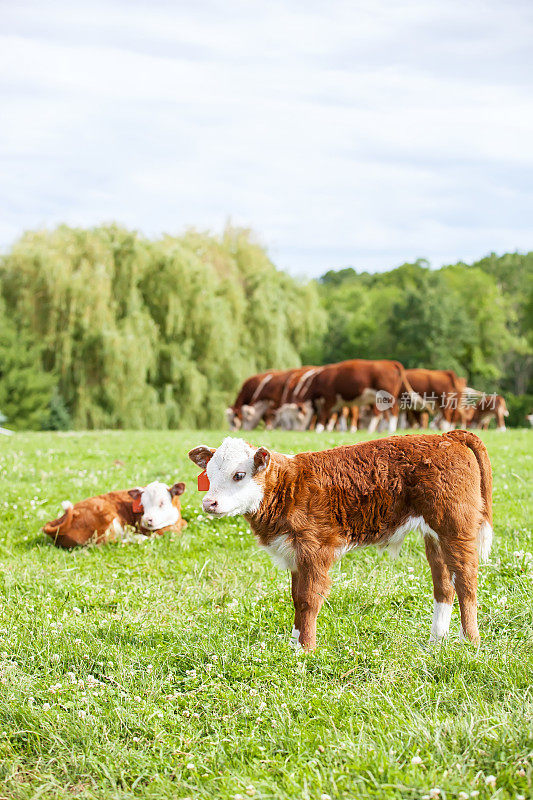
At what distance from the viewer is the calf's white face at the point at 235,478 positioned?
450 centimetres

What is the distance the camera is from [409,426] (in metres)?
29.4

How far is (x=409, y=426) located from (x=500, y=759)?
26607mm

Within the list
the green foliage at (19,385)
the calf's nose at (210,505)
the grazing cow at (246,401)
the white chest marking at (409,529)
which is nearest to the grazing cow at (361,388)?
the grazing cow at (246,401)

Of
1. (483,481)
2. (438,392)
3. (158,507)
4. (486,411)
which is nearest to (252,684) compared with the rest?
(483,481)

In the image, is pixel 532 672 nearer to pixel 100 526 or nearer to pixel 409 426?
pixel 100 526

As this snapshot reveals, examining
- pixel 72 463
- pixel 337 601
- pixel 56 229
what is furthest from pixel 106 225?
pixel 337 601

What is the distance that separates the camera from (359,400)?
2378 cm

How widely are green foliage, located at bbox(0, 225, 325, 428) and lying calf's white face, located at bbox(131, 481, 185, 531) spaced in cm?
2088

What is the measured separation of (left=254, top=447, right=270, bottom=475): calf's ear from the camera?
454 cm

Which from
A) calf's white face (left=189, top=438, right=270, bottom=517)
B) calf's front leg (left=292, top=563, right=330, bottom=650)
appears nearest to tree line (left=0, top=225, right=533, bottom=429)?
calf's white face (left=189, top=438, right=270, bottom=517)

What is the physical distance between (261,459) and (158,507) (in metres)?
3.32

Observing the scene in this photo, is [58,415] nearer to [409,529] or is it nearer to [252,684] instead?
[409,529]

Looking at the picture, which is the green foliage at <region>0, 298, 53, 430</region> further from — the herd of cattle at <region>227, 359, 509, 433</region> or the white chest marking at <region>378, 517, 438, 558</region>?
the white chest marking at <region>378, 517, 438, 558</region>

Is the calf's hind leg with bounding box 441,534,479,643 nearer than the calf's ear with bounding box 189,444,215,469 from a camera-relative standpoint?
Yes
